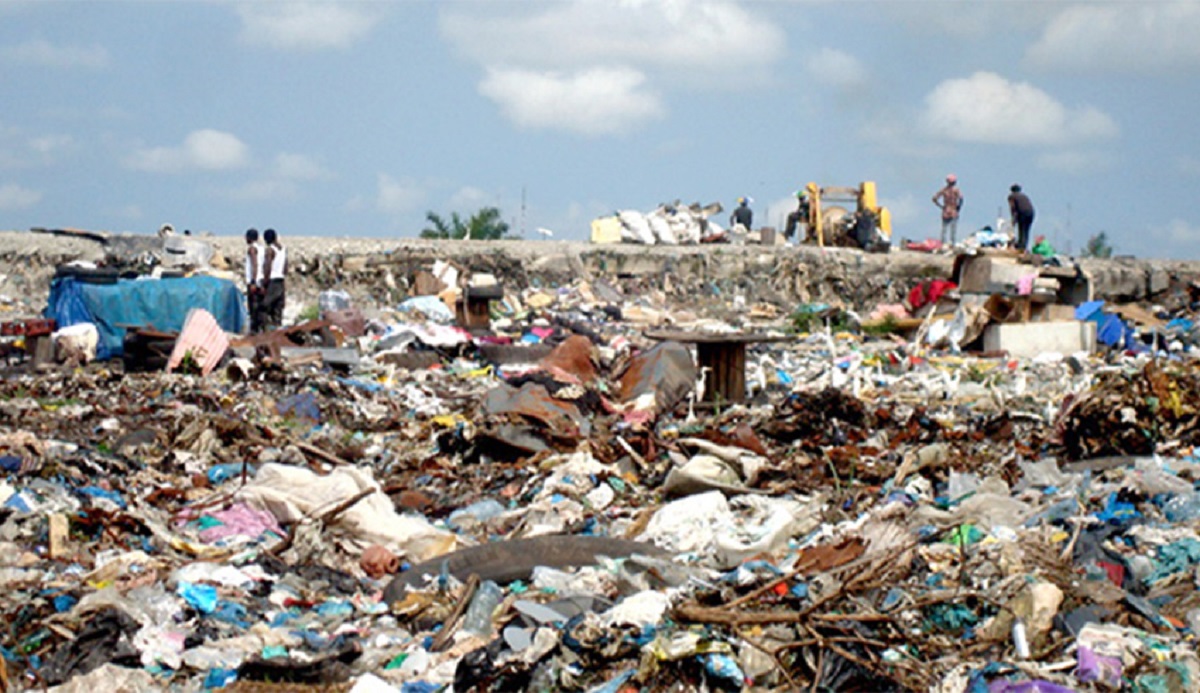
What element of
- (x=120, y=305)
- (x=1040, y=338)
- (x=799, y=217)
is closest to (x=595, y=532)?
(x=120, y=305)

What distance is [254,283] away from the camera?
49.0ft

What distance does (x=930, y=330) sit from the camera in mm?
16391

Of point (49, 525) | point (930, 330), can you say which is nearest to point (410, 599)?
point (49, 525)

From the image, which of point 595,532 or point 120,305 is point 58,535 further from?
point 120,305

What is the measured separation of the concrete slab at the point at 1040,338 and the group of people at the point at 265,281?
330 inches

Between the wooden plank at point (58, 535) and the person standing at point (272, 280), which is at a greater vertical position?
the person standing at point (272, 280)

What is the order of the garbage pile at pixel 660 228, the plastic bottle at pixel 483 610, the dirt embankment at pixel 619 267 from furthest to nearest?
the garbage pile at pixel 660 228 < the dirt embankment at pixel 619 267 < the plastic bottle at pixel 483 610

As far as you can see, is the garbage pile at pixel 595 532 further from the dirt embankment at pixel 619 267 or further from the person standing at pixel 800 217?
the person standing at pixel 800 217

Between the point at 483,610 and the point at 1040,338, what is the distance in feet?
38.8

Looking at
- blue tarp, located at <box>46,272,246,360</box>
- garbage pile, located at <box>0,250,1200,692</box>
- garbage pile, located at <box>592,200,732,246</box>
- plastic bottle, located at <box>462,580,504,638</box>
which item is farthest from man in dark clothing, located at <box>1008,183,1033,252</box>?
plastic bottle, located at <box>462,580,504,638</box>

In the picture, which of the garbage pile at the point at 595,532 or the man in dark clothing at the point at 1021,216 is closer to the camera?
the garbage pile at the point at 595,532

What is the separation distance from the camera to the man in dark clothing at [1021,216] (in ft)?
67.3

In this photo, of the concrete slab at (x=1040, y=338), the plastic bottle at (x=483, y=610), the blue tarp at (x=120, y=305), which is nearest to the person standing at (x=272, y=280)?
the blue tarp at (x=120, y=305)

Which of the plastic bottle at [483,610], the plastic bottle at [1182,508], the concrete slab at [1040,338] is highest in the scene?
the concrete slab at [1040,338]
